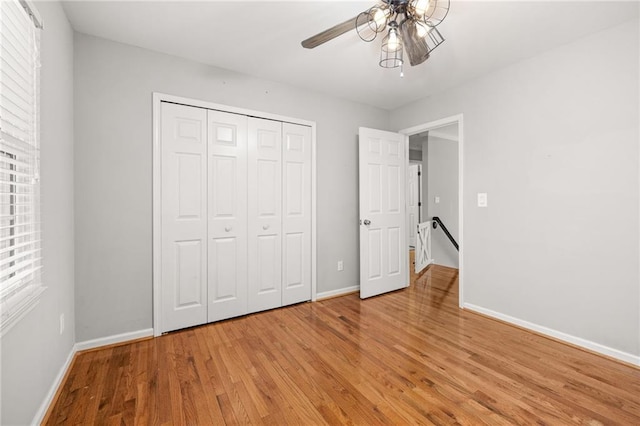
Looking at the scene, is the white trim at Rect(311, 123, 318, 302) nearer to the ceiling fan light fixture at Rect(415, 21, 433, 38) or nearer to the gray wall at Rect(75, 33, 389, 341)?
the gray wall at Rect(75, 33, 389, 341)

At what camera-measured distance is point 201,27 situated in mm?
2156

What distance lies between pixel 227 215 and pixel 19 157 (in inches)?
61.4

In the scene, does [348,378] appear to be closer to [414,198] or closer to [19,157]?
[19,157]

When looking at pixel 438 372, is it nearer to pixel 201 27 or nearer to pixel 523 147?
pixel 523 147

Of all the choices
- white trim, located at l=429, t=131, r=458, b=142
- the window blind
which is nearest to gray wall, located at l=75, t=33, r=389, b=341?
the window blind

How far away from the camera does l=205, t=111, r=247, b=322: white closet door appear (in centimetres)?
273

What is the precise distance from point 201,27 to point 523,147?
2942 millimetres

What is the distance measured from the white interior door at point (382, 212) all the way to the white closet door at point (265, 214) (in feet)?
3.36

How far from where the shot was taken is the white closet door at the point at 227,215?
2727 millimetres

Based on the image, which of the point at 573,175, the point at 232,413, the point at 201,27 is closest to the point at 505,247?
the point at 573,175

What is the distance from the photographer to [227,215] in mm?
2805

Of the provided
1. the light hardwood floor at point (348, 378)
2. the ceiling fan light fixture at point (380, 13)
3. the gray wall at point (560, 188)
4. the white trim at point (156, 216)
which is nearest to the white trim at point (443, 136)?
the gray wall at point (560, 188)

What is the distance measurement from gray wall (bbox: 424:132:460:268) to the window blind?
5.21 metres

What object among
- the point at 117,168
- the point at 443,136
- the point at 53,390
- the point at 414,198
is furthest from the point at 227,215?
the point at 414,198
